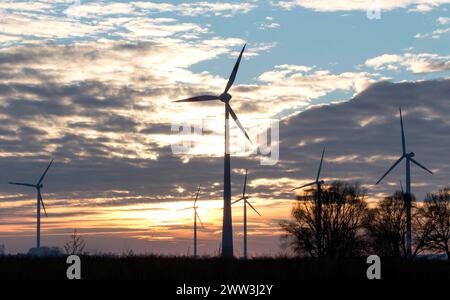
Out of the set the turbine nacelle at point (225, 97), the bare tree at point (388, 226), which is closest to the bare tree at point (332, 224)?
the bare tree at point (388, 226)

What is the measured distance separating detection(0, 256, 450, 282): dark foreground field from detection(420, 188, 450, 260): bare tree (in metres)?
73.0

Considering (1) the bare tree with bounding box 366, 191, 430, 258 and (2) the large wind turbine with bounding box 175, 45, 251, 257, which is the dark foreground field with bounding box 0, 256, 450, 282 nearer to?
(2) the large wind turbine with bounding box 175, 45, 251, 257

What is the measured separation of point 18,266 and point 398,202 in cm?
9035

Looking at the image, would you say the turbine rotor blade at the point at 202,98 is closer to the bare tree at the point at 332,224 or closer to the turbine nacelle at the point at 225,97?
the turbine nacelle at the point at 225,97

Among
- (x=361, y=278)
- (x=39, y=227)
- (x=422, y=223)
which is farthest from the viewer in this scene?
(x=422, y=223)

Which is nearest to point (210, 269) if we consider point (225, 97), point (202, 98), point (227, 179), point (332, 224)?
point (227, 179)

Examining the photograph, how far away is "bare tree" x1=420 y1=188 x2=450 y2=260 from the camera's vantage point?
117m

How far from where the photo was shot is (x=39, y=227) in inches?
3930

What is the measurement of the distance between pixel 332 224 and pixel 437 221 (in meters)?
17.7

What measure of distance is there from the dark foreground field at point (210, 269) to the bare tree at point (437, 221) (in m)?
73.0

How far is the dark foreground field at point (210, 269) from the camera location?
124ft

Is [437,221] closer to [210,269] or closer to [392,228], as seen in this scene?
[392,228]
